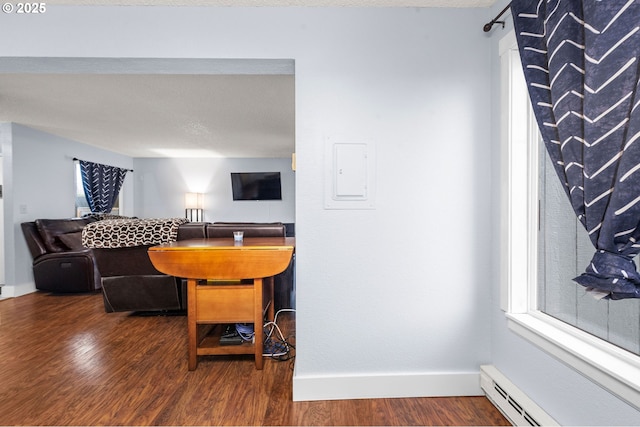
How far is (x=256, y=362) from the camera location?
1.85 meters

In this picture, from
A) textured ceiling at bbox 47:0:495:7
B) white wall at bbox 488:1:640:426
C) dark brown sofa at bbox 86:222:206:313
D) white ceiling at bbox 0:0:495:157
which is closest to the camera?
white wall at bbox 488:1:640:426

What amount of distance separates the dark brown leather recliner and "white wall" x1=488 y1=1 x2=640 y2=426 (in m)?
4.05

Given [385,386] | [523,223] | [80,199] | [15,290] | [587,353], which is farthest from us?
[80,199]

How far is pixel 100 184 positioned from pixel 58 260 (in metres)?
2.02

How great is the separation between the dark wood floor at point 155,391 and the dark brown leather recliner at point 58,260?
109 cm

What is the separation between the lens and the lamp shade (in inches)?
237

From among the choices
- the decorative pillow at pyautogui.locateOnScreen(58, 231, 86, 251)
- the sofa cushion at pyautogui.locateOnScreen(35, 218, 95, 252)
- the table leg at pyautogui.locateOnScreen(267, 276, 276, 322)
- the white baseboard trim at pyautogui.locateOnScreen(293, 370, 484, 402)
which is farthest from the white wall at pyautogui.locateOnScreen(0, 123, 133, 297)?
the white baseboard trim at pyautogui.locateOnScreen(293, 370, 484, 402)

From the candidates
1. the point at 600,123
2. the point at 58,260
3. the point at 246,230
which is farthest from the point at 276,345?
the point at 58,260

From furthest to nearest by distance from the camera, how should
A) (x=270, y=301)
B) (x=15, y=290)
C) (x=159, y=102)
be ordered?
(x=15, y=290) → (x=159, y=102) → (x=270, y=301)

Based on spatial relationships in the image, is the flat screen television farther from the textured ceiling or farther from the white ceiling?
the textured ceiling

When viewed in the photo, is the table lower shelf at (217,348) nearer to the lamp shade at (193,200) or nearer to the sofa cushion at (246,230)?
the sofa cushion at (246,230)

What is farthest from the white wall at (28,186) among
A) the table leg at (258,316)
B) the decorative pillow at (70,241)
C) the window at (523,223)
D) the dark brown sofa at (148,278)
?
the window at (523,223)

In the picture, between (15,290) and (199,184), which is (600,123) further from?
(199,184)

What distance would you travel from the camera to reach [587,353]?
1041 millimetres
